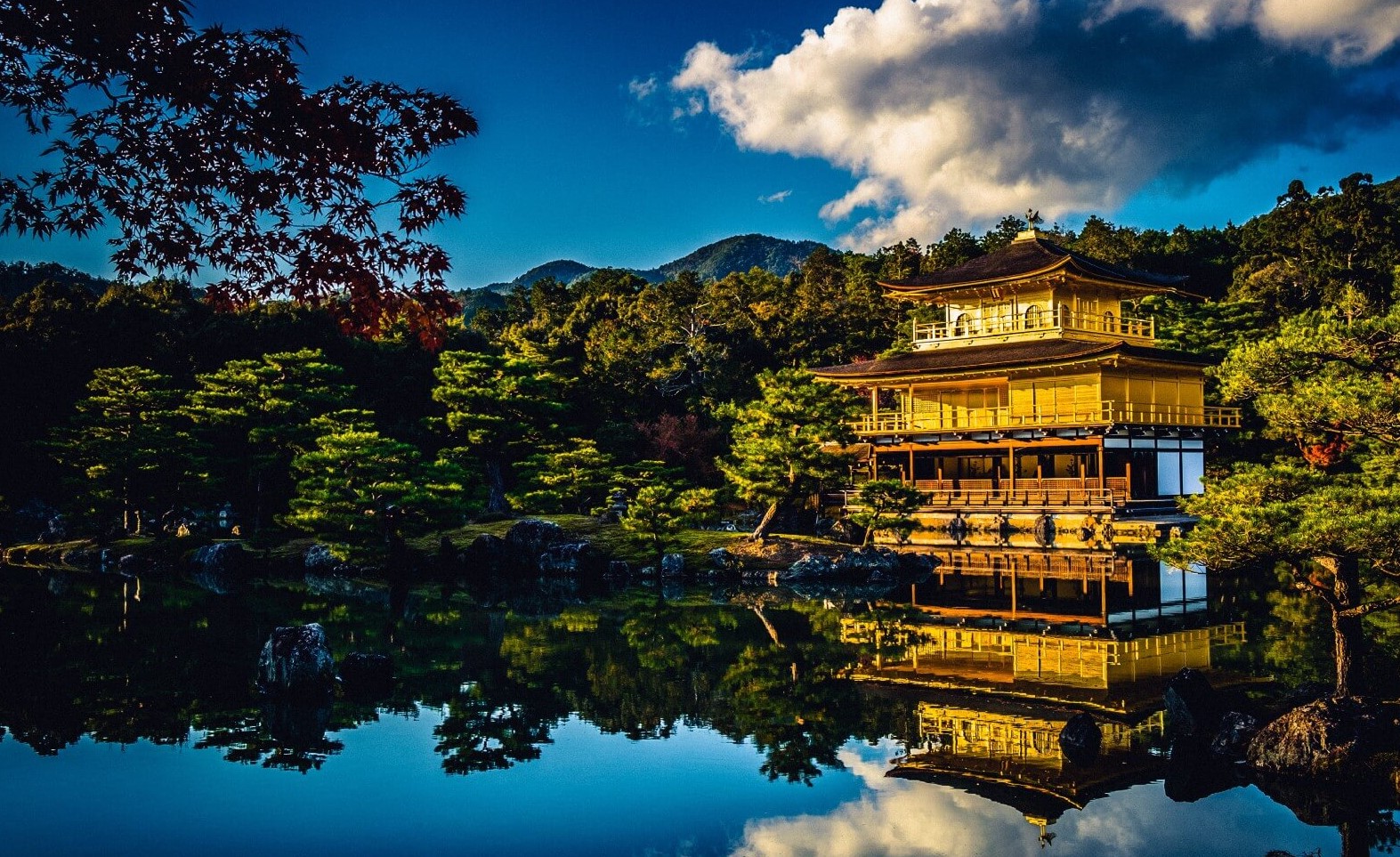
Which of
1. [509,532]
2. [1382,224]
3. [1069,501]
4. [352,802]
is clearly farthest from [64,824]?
[1382,224]

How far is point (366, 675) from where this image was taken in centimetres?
1281

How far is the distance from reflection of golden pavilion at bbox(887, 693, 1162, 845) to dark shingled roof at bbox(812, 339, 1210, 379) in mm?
20312

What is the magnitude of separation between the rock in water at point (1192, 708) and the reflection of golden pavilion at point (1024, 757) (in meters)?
0.22

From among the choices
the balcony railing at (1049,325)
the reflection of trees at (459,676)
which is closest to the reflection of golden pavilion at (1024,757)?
the reflection of trees at (459,676)

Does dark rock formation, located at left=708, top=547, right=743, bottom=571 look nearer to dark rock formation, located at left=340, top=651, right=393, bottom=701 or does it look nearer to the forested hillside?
the forested hillside

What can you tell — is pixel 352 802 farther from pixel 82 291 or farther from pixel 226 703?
pixel 82 291

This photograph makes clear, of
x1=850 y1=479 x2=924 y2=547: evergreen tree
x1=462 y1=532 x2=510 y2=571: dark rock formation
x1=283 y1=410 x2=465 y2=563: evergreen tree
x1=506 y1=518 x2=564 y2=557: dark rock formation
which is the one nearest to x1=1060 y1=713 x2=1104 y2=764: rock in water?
x1=850 y1=479 x2=924 y2=547: evergreen tree

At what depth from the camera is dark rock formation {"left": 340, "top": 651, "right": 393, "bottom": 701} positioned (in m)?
12.5

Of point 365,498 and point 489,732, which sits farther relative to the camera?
point 365,498

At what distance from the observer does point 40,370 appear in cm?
3519

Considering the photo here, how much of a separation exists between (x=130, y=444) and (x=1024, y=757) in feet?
90.1

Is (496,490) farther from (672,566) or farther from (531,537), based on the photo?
(672,566)

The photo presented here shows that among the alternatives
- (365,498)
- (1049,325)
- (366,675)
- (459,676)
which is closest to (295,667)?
(366,675)

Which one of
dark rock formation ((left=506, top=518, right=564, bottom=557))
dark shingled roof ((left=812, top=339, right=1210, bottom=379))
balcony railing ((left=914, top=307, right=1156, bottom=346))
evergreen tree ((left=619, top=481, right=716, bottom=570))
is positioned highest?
balcony railing ((left=914, top=307, right=1156, bottom=346))
